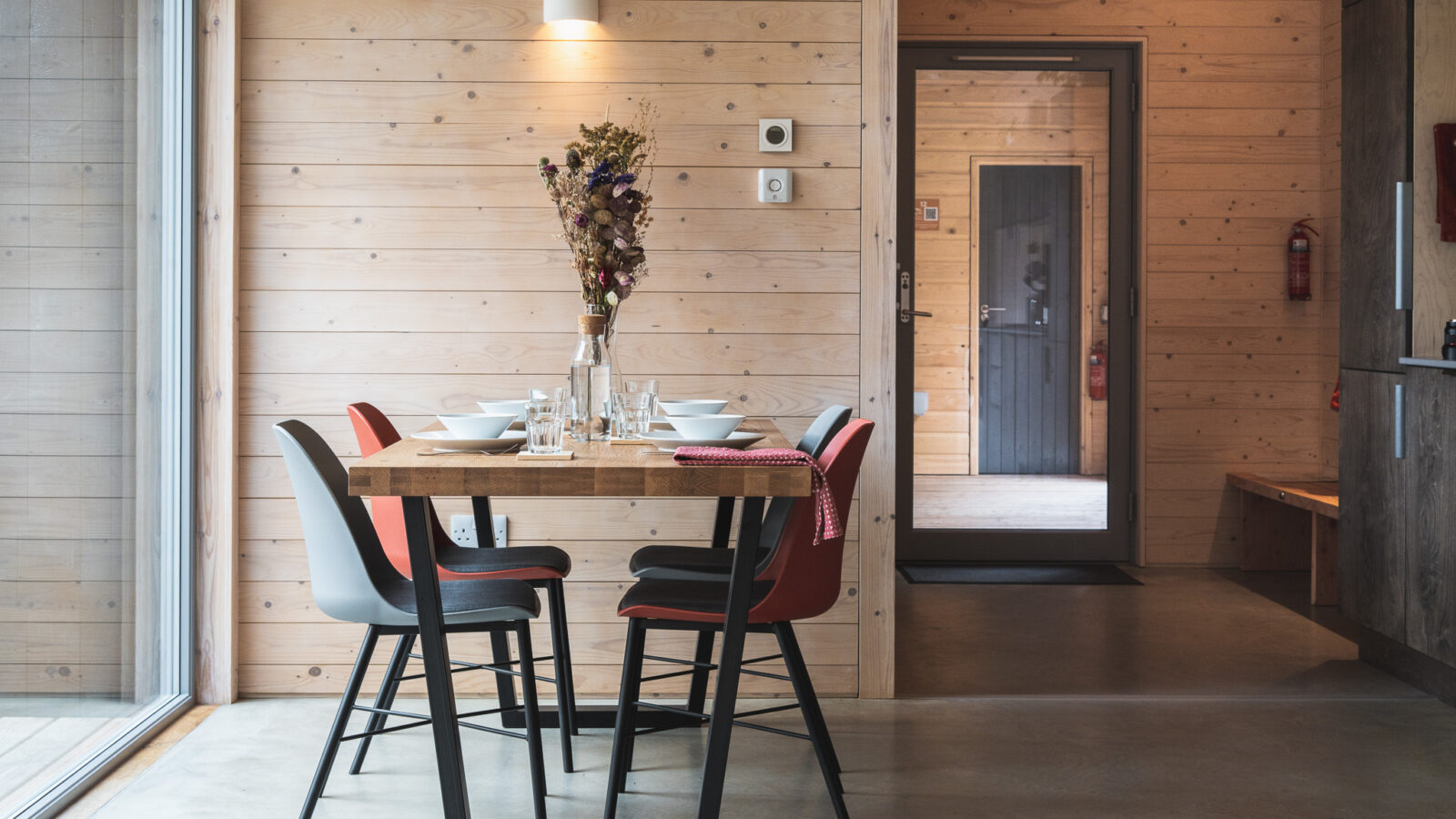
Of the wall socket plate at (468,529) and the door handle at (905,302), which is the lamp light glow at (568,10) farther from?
the door handle at (905,302)

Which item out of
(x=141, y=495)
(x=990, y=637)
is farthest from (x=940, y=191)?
(x=141, y=495)

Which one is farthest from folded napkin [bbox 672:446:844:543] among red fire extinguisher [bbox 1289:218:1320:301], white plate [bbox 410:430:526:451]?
red fire extinguisher [bbox 1289:218:1320:301]

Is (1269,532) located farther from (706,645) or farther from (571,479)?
(571,479)

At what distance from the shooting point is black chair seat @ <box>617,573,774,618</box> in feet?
7.60

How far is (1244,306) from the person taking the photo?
17.3 ft

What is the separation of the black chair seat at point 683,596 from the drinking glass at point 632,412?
328 millimetres

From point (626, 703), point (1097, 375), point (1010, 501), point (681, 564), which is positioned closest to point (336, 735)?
point (626, 703)

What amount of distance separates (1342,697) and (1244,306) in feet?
7.73

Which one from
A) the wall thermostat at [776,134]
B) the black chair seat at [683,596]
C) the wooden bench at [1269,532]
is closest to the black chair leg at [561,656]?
the black chair seat at [683,596]

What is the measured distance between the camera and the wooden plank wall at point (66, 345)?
227 centimetres

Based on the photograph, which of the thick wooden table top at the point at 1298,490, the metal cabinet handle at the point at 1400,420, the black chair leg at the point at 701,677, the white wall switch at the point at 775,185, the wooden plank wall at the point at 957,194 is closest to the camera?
the black chair leg at the point at 701,677

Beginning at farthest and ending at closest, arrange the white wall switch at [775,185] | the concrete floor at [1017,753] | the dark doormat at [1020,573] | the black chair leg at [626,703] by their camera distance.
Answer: the dark doormat at [1020,573] → the white wall switch at [775,185] → the concrete floor at [1017,753] → the black chair leg at [626,703]

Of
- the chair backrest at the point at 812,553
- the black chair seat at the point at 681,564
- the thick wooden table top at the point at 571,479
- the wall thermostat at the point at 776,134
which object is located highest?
the wall thermostat at the point at 776,134

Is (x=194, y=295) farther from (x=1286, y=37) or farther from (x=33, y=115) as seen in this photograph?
(x=1286, y=37)
